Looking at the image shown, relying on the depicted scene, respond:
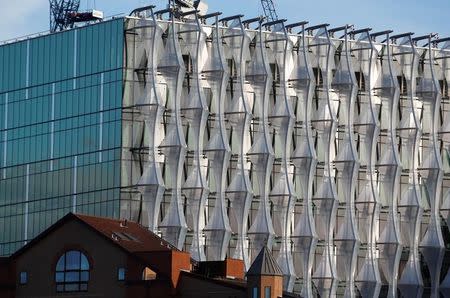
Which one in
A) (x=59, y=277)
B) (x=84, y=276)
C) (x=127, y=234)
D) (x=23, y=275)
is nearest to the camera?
(x=84, y=276)

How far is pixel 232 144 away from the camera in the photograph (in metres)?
189

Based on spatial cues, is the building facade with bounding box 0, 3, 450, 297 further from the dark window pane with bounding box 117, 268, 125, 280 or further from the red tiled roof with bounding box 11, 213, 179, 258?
the dark window pane with bounding box 117, 268, 125, 280

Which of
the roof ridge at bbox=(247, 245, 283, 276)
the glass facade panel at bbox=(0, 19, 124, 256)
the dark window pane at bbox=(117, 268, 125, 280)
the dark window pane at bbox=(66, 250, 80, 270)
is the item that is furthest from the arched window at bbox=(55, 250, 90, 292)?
the glass facade panel at bbox=(0, 19, 124, 256)

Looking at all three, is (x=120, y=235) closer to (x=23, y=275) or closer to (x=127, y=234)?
(x=127, y=234)

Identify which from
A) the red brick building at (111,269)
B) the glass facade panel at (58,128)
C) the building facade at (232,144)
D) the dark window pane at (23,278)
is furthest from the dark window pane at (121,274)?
the glass facade panel at (58,128)

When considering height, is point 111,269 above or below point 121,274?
above

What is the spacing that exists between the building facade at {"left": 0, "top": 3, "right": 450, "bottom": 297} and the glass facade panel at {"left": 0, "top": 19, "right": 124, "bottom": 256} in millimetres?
178

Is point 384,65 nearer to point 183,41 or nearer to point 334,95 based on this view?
point 334,95

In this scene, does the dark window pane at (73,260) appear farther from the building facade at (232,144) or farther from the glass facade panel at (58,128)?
the glass facade panel at (58,128)

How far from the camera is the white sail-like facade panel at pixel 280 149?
183875 millimetres

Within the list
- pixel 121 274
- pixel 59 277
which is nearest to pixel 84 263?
pixel 59 277

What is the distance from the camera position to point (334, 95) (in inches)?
7687

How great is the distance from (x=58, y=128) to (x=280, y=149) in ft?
79.5

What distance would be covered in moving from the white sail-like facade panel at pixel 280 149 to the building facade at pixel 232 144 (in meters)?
0.19
